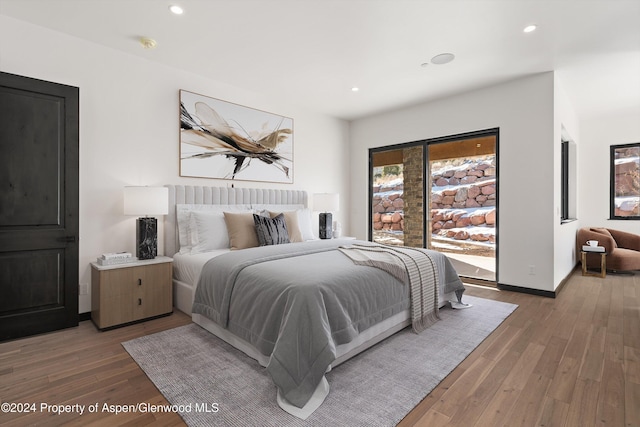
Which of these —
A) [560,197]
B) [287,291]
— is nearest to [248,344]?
[287,291]

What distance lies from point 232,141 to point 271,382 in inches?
121

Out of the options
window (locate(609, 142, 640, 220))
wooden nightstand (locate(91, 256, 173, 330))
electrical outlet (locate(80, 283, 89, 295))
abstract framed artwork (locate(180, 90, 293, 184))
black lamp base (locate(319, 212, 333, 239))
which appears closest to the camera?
wooden nightstand (locate(91, 256, 173, 330))

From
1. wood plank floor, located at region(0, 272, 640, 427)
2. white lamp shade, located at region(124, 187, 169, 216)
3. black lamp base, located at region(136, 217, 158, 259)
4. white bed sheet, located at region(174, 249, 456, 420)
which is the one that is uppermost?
white lamp shade, located at region(124, 187, 169, 216)

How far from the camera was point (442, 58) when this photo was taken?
11.1ft

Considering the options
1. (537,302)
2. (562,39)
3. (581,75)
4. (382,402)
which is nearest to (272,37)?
(562,39)

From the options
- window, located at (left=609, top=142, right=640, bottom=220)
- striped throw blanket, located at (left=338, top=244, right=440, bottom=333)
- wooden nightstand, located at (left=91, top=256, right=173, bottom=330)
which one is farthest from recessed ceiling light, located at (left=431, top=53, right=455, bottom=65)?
window, located at (left=609, top=142, right=640, bottom=220)

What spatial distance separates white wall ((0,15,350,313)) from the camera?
9.17ft

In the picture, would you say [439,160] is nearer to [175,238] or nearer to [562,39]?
[562,39]

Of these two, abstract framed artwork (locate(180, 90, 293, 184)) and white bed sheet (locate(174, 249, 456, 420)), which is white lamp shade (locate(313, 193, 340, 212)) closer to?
abstract framed artwork (locate(180, 90, 293, 184))

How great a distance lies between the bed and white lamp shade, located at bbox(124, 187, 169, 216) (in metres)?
0.50

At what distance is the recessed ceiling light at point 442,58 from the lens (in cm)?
333

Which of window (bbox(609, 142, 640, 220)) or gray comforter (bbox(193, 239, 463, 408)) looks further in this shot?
window (bbox(609, 142, 640, 220))

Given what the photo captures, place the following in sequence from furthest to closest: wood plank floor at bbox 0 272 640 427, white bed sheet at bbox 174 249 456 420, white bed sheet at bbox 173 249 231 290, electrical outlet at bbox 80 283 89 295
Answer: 1. electrical outlet at bbox 80 283 89 295
2. white bed sheet at bbox 173 249 231 290
3. white bed sheet at bbox 174 249 456 420
4. wood plank floor at bbox 0 272 640 427

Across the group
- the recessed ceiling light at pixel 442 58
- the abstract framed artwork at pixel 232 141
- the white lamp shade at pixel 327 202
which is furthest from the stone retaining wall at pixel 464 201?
the abstract framed artwork at pixel 232 141
